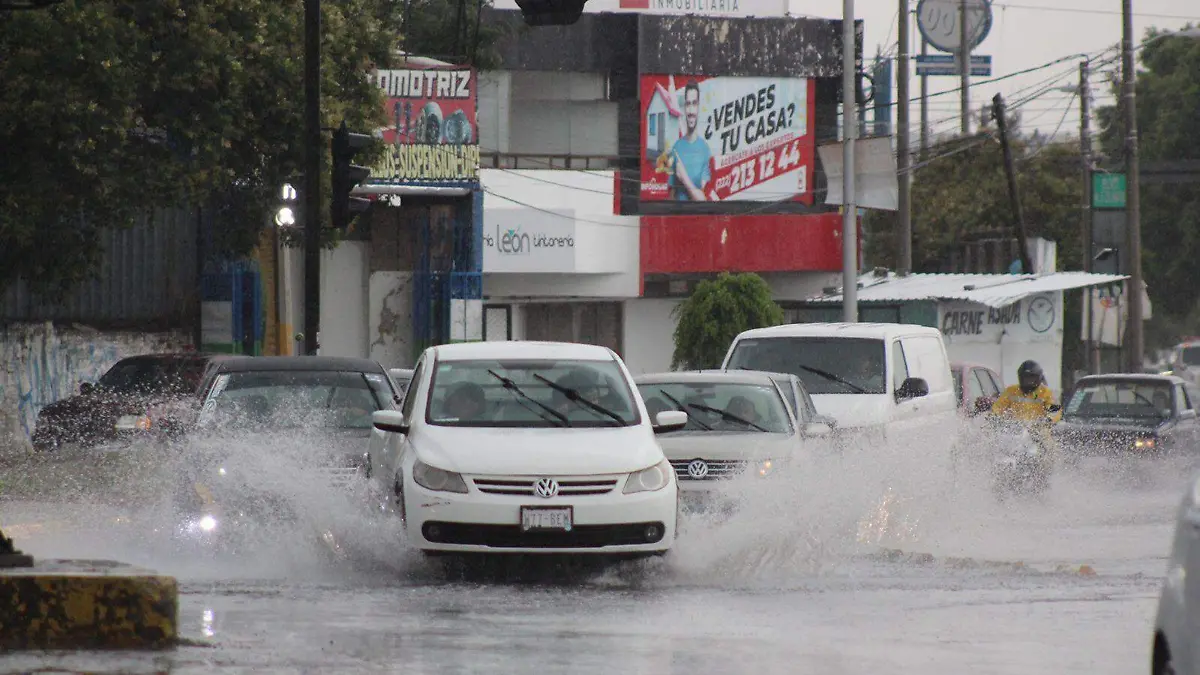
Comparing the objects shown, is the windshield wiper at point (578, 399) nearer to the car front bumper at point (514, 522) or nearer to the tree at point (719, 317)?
the car front bumper at point (514, 522)

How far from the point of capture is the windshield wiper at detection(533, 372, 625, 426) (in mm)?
13250

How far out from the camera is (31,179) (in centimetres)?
2344

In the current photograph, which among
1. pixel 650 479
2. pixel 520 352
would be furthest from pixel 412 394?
pixel 650 479

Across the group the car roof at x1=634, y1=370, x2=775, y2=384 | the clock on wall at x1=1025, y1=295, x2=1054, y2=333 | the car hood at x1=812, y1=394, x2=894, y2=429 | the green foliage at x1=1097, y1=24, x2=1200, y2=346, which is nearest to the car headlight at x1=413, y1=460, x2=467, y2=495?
the car roof at x1=634, y1=370, x2=775, y2=384

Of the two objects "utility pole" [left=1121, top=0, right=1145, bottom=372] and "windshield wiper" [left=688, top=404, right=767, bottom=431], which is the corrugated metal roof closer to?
"utility pole" [left=1121, top=0, right=1145, bottom=372]

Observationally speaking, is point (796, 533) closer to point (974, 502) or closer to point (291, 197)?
point (974, 502)

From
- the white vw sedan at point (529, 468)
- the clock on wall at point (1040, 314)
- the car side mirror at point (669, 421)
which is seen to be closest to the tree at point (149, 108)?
the white vw sedan at point (529, 468)

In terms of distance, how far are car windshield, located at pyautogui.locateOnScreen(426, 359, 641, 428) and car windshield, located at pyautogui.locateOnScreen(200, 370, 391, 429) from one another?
1867 mm

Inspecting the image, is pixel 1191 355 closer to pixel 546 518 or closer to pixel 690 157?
pixel 690 157

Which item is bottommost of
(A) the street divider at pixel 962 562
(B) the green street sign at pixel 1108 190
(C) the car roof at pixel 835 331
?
(A) the street divider at pixel 962 562

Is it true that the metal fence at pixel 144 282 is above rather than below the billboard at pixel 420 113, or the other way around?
below

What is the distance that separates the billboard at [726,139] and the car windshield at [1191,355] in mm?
20461

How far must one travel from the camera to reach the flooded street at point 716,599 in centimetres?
923

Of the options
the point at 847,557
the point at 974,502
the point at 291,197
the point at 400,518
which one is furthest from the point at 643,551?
the point at 291,197
